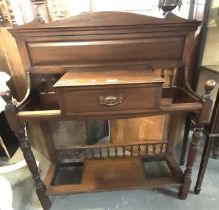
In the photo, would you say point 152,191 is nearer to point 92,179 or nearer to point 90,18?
point 92,179

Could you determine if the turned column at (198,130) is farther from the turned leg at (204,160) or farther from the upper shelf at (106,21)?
the upper shelf at (106,21)

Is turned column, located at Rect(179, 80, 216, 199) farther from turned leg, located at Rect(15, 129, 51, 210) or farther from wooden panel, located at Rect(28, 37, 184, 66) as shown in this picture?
turned leg, located at Rect(15, 129, 51, 210)

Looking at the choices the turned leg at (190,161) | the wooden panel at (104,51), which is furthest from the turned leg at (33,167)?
the turned leg at (190,161)

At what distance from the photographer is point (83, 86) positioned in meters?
0.82

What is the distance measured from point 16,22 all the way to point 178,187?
1.43 meters

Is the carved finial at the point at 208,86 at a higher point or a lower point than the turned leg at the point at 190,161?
higher

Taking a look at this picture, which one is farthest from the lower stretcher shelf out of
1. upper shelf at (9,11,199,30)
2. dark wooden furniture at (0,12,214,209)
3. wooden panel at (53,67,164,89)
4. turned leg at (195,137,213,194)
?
upper shelf at (9,11,199,30)

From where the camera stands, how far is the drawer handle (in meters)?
0.85

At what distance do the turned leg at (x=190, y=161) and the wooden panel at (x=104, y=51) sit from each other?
42cm

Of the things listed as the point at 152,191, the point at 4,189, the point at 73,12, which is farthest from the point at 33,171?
the point at 73,12

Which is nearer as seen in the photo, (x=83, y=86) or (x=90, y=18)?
(x=83, y=86)

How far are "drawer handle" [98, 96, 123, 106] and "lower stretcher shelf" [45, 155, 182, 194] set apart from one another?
2.04ft

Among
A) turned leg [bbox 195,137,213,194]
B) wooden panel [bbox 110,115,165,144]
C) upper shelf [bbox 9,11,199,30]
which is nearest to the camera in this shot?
upper shelf [bbox 9,11,199,30]

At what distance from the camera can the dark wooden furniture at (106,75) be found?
855 millimetres
